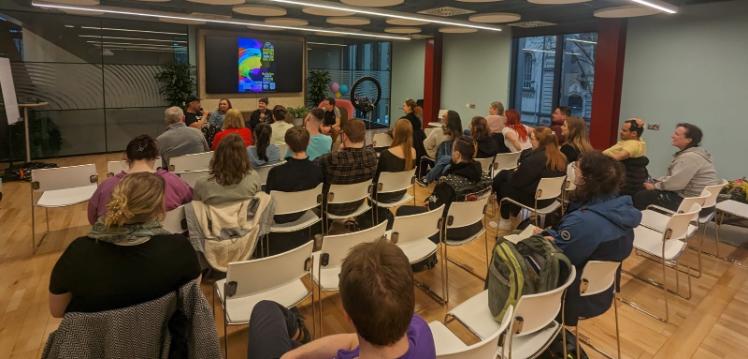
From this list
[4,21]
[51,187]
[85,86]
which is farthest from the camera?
[85,86]

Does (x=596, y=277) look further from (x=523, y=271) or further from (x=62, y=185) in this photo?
(x=62, y=185)

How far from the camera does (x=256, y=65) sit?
442 inches

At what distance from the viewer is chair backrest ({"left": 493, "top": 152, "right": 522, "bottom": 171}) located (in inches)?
223

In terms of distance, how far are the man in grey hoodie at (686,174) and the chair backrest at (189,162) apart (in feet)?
15.7

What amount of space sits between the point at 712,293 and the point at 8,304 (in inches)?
224

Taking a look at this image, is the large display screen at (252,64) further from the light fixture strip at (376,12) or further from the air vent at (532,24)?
the air vent at (532,24)

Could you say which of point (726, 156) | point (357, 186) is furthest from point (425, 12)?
point (726, 156)

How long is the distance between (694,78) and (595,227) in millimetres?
5952

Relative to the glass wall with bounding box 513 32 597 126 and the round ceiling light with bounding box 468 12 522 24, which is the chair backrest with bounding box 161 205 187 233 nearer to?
the round ceiling light with bounding box 468 12 522 24

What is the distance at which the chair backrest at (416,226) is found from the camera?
300cm

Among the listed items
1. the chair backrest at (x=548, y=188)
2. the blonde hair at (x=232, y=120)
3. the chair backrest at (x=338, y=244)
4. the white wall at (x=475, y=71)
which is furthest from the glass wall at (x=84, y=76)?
the chair backrest at (x=548, y=188)

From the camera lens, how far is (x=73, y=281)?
1.68m

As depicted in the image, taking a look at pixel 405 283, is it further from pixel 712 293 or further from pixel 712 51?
pixel 712 51

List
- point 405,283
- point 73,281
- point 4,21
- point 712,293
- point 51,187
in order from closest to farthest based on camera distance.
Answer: point 405,283 → point 73,281 → point 712,293 → point 51,187 → point 4,21
